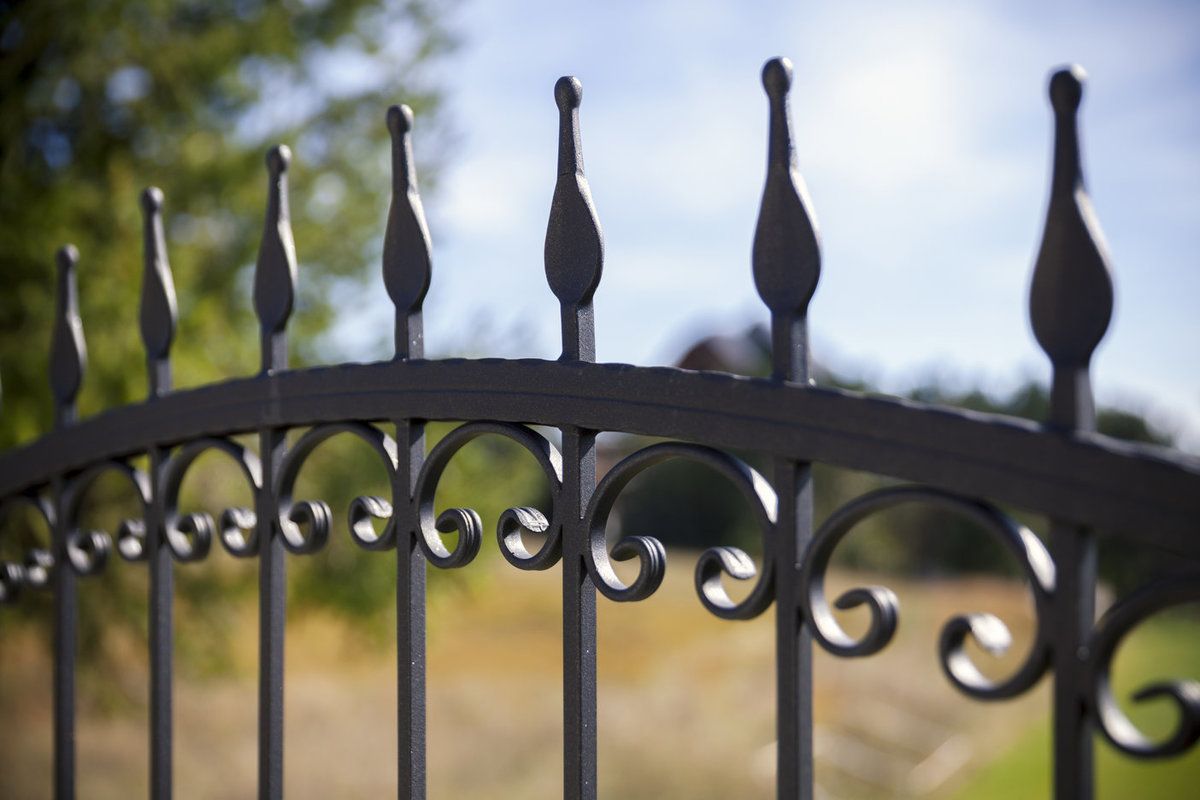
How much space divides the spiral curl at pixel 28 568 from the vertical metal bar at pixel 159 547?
0.34 meters

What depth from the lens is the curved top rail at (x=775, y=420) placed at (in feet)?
2.31

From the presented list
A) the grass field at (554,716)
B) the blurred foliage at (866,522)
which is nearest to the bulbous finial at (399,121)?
the grass field at (554,716)

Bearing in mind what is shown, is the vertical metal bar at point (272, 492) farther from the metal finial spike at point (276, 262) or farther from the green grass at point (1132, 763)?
the green grass at point (1132, 763)

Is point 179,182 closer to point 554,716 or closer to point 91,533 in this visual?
point 91,533

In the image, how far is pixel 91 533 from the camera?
1620 millimetres

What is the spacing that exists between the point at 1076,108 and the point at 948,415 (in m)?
0.24

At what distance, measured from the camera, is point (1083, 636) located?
2.39ft

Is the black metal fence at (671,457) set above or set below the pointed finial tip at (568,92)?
below

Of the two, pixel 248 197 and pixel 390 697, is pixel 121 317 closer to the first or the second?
pixel 248 197

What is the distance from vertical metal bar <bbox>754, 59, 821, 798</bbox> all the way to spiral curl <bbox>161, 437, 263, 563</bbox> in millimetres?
733

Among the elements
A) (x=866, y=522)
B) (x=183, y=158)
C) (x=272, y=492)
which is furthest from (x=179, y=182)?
(x=866, y=522)

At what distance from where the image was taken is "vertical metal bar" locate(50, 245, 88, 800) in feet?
5.34

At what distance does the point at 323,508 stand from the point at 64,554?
633 mm

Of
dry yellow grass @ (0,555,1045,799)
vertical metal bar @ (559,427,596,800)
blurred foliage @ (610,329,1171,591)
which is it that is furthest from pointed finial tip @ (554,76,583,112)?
blurred foliage @ (610,329,1171,591)
